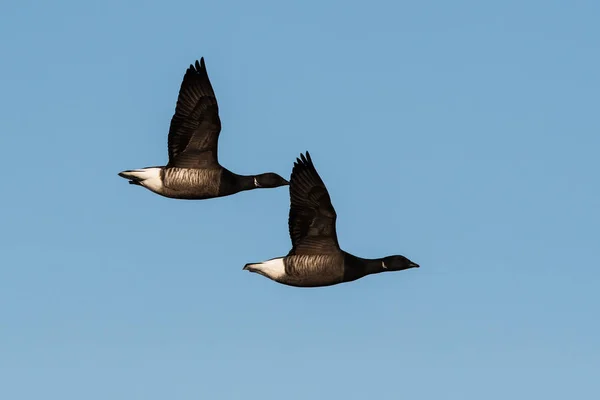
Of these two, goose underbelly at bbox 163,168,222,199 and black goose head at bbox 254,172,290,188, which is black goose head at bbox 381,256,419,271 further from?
goose underbelly at bbox 163,168,222,199

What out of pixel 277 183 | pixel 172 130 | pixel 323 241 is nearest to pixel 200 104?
pixel 172 130

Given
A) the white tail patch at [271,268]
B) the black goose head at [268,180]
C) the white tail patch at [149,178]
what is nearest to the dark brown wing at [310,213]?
the white tail patch at [271,268]

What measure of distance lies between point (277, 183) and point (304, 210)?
3.54 metres

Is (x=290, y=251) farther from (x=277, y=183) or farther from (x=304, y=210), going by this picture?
A: (x=277, y=183)

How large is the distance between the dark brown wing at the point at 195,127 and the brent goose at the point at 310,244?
304cm

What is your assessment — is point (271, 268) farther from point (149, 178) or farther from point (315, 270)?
point (149, 178)

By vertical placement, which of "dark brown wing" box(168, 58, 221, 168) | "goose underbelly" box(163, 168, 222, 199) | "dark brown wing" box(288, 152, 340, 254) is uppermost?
"dark brown wing" box(168, 58, 221, 168)

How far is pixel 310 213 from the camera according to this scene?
27.7 m

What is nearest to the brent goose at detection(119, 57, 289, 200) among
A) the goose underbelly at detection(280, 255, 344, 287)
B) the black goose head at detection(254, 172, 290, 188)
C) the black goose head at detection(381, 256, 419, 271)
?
the black goose head at detection(254, 172, 290, 188)

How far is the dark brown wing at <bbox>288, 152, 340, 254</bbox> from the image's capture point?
27547 mm

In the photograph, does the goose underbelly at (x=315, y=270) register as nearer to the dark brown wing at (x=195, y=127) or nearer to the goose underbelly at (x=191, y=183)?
the goose underbelly at (x=191, y=183)

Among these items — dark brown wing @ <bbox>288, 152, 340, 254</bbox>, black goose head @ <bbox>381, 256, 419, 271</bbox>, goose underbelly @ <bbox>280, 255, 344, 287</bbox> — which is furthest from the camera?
black goose head @ <bbox>381, 256, 419, 271</bbox>

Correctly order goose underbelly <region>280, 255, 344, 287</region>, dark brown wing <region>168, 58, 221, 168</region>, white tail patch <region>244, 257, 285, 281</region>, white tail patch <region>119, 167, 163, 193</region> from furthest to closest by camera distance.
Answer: white tail patch <region>119, 167, 163, 193</region>
dark brown wing <region>168, 58, 221, 168</region>
white tail patch <region>244, 257, 285, 281</region>
goose underbelly <region>280, 255, 344, 287</region>

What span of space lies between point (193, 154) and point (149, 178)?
4.33 feet
